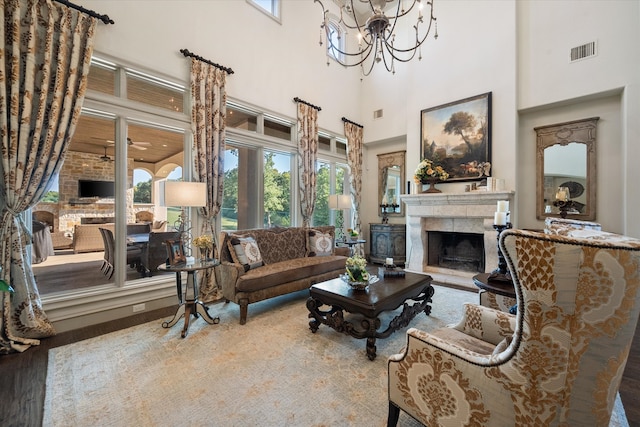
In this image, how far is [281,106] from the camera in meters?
5.12

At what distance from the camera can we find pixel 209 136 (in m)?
3.95

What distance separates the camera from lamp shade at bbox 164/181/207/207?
298 centimetres

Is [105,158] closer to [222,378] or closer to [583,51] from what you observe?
[222,378]

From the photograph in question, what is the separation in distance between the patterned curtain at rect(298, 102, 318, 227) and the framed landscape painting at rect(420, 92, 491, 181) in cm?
239

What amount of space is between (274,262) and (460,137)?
14.3 ft

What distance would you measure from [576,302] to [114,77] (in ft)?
15.5

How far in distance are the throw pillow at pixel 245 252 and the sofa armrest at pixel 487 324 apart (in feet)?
8.26

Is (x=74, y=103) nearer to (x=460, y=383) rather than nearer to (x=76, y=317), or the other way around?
(x=76, y=317)

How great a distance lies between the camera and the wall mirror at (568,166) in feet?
14.3

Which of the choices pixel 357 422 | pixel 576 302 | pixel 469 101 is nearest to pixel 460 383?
pixel 576 302

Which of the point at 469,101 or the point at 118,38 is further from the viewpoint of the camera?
the point at 469,101

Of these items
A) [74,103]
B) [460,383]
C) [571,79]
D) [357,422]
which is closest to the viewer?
[460,383]

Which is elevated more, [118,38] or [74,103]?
[118,38]

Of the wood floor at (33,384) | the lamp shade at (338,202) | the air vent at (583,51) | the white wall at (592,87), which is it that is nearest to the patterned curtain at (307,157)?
the lamp shade at (338,202)
